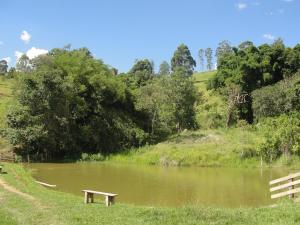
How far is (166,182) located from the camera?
27062 millimetres

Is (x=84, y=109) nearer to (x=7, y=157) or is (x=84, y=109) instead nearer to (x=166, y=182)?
(x=7, y=157)

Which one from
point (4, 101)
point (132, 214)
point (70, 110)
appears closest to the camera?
point (132, 214)

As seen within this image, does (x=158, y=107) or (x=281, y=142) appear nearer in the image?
(x=281, y=142)

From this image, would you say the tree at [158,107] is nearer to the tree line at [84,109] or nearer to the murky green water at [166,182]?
the tree line at [84,109]

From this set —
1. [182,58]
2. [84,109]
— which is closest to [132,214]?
[84,109]

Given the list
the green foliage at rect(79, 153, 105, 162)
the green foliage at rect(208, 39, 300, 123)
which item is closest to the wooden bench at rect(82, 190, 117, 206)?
the green foliage at rect(79, 153, 105, 162)

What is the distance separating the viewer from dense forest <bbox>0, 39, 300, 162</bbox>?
38.7 metres

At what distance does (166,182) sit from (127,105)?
71.0 feet

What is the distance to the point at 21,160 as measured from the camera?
39.0 meters

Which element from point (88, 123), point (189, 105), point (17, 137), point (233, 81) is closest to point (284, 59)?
point (233, 81)

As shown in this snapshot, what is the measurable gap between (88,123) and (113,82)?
15.9 ft

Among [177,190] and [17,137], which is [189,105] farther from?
[177,190]

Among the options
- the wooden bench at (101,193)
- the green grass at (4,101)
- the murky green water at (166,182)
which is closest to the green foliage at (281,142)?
the murky green water at (166,182)

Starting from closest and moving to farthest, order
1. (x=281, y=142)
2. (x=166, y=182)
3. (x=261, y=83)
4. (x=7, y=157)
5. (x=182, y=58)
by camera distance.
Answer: (x=166, y=182), (x=281, y=142), (x=7, y=157), (x=261, y=83), (x=182, y=58)
